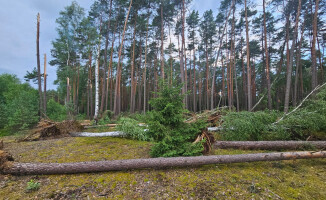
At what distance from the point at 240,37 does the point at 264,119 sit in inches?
645

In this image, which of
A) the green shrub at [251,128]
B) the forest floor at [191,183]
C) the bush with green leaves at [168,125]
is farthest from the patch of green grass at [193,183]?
the green shrub at [251,128]

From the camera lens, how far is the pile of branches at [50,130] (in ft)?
21.0

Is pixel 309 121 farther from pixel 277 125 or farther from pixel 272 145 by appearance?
pixel 272 145

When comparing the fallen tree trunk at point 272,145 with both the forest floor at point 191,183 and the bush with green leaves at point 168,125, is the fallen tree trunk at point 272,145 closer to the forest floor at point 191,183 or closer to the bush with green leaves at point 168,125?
the forest floor at point 191,183

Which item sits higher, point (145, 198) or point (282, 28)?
point (282, 28)

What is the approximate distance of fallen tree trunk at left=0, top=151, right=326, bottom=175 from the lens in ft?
9.06

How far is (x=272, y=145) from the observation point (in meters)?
4.14

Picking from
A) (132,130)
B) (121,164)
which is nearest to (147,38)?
(132,130)

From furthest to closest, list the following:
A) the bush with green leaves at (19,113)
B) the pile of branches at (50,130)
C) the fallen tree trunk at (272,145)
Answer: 1. the bush with green leaves at (19,113)
2. the pile of branches at (50,130)
3. the fallen tree trunk at (272,145)

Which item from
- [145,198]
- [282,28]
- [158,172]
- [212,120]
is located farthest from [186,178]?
[282,28]

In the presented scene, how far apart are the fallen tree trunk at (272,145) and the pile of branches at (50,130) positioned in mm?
8022

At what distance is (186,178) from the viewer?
8.91 ft

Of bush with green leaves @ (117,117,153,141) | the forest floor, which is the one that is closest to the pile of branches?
bush with green leaves @ (117,117,153,141)

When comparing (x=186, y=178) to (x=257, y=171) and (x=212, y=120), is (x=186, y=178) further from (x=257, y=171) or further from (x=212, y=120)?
(x=212, y=120)
